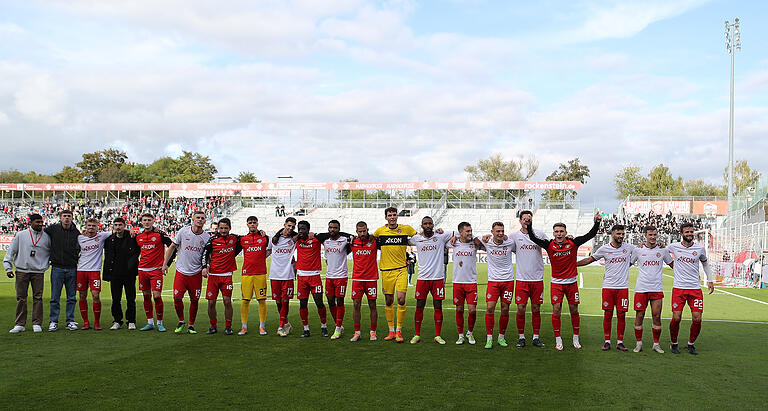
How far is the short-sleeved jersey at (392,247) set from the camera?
30.7 feet

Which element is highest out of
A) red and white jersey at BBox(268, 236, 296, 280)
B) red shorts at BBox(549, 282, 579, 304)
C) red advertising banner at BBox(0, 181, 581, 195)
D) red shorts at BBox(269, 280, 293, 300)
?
red advertising banner at BBox(0, 181, 581, 195)

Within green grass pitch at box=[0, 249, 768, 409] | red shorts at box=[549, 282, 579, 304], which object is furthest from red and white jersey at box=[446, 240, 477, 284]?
red shorts at box=[549, 282, 579, 304]

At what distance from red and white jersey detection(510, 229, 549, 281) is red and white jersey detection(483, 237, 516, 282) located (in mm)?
122

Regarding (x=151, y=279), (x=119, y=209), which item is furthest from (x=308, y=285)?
(x=119, y=209)

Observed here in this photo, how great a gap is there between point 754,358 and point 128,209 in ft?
178

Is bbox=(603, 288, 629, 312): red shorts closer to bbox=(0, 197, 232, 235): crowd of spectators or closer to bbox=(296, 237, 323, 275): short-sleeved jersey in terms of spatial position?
bbox=(296, 237, 323, 275): short-sleeved jersey

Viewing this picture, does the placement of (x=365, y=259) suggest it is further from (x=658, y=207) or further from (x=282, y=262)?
(x=658, y=207)

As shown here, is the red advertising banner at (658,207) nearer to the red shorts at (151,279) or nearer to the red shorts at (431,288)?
the red shorts at (431,288)

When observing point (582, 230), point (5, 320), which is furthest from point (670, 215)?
point (5, 320)

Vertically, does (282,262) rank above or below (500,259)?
below

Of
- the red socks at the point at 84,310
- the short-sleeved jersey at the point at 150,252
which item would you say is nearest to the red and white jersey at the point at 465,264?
the short-sleeved jersey at the point at 150,252

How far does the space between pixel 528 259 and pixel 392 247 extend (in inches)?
84.2

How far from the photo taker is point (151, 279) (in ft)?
33.4

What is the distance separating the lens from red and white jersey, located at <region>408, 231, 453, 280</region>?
30.6 feet
